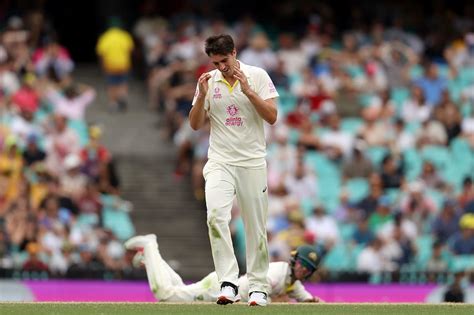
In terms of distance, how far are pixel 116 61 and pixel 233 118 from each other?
13.4m

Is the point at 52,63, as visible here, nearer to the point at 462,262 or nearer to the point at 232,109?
the point at 462,262

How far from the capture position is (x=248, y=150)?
13.9 m

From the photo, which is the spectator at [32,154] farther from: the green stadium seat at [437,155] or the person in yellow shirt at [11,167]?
the green stadium seat at [437,155]

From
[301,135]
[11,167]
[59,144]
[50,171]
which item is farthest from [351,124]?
[11,167]

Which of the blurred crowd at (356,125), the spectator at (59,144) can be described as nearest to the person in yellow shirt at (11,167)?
the spectator at (59,144)

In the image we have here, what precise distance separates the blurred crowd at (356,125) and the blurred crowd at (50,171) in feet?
5.38

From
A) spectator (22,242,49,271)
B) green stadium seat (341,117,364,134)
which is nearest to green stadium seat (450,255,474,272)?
green stadium seat (341,117,364,134)

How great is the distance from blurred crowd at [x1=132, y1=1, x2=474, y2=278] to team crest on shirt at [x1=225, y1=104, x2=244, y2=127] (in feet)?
26.8

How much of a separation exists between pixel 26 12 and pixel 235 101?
50.3 ft

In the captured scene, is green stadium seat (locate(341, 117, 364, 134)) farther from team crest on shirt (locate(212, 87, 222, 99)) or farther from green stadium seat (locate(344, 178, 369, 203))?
team crest on shirt (locate(212, 87, 222, 99))

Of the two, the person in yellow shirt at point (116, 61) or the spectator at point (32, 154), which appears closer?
the spectator at point (32, 154)

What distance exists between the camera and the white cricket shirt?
13750mm

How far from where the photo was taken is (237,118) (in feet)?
45.3

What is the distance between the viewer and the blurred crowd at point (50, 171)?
21.6 meters
